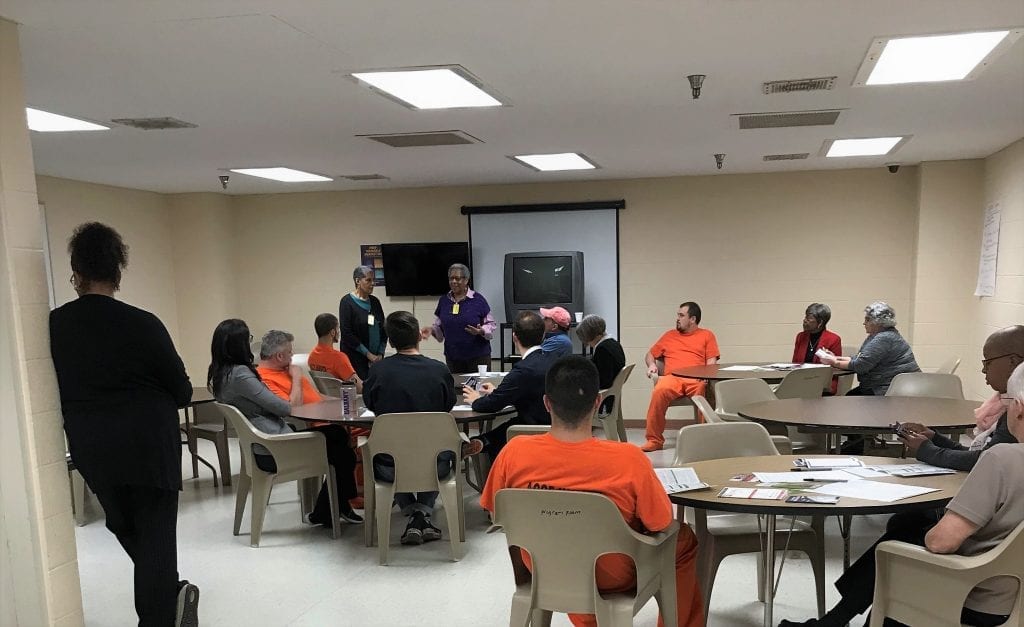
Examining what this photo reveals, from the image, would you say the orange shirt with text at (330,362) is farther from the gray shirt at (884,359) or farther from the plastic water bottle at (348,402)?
the gray shirt at (884,359)

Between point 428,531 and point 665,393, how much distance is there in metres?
2.94

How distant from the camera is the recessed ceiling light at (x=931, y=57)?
10.6ft

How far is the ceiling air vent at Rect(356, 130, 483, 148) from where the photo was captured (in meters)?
5.23

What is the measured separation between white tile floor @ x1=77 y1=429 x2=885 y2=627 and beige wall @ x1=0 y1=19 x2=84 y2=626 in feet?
2.95

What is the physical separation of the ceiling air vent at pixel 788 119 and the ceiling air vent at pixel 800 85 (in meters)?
0.66

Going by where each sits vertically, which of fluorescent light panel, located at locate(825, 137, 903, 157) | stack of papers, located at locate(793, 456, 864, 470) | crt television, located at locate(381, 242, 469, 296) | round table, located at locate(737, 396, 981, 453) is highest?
fluorescent light panel, located at locate(825, 137, 903, 157)

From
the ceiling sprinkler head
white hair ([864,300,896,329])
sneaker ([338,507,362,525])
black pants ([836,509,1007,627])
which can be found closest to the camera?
black pants ([836,509,1007,627])

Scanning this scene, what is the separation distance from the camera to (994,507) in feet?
7.21

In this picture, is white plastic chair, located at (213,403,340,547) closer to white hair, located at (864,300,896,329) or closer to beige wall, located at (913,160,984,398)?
white hair, located at (864,300,896,329)

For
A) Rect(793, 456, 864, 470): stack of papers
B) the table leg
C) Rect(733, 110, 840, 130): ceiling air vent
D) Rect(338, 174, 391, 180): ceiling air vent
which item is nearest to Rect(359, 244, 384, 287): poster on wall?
Rect(338, 174, 391, 180): ceiling air vent

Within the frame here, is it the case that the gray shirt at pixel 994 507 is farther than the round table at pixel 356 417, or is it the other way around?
the round table at pixel 356 417

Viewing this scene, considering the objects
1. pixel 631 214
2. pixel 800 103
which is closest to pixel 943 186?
pixel 631 214

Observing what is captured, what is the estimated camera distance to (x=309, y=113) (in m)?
4.48

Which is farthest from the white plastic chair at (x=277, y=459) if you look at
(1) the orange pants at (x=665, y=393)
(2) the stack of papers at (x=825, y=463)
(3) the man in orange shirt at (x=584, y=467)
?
(1) the orange pants at (x=665, y=393)
